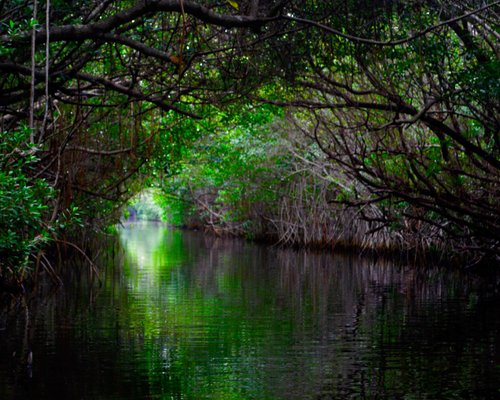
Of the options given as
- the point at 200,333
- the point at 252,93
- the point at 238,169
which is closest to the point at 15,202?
the point at 200,333

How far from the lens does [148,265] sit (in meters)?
19.8

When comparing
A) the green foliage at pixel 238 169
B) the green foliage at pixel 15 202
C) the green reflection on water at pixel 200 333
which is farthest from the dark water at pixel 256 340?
the green foliage at pixel 238 169

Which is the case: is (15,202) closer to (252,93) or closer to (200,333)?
(200,333)

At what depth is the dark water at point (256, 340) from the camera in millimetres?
6211

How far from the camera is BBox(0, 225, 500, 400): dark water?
20.4 feet

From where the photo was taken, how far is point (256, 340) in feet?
27.2

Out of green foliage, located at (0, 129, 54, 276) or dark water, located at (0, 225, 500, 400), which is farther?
green foliage, located at (0, 129, 54, 276)

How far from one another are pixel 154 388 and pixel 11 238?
6.04ft

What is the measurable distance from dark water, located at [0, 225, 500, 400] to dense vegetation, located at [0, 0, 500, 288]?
41.1 inches

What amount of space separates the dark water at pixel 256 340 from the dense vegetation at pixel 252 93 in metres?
1.04

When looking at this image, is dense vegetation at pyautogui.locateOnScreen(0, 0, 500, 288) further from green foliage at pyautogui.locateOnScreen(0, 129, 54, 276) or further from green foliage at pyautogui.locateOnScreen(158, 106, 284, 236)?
green foliage at pyautogui.locateOnScreen(158, 106, 284, 236)

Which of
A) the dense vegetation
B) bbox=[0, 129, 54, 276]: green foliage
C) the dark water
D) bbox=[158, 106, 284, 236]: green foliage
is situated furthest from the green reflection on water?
bbox=[158, 106, 284, 236]: green foliage

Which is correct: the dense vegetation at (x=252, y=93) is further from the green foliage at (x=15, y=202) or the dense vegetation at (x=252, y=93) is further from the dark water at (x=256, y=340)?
the dark water at (x=256, y=340)

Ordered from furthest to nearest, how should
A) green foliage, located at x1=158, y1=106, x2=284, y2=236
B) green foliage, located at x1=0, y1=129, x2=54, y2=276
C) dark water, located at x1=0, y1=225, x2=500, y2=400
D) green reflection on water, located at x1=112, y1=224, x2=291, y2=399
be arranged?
green foliage, located at x1=158, y1=106, x2=284, y2=236, green foliage, located at x1=0, y1=129, x2=54, y2=276, green reflection on water, located at x1=112, y1=224, x2=291, y2=399, dark water, located at x1=0, y1=225, x2=500, y2=400
